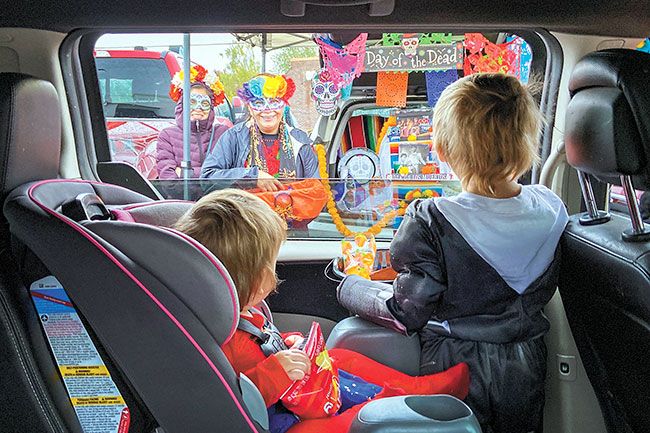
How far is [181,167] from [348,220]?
0.81 meters

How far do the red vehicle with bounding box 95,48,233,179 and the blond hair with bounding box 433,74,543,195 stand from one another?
1317 millimetres

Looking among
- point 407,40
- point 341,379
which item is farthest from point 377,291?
point 407,40

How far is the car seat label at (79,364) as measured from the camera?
1.24 meters

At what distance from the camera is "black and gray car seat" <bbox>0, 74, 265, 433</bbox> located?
1.16m

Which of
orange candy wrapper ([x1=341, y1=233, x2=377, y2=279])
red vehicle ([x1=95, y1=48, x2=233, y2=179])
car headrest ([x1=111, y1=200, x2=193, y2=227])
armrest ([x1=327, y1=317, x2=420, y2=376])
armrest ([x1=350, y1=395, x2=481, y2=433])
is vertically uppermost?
red vehicle ([x1=95, y1=48, x2=233, y2=179])

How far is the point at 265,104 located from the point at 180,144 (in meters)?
0.50

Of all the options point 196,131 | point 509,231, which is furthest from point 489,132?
point 196,131

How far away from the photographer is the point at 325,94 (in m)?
2.81

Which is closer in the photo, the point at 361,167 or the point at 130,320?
the point at 130,320

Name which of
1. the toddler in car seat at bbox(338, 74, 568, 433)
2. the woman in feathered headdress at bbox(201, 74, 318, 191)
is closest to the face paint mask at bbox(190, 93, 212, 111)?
the woman in feathered headdress at bbox(201, 74, 318, 191)

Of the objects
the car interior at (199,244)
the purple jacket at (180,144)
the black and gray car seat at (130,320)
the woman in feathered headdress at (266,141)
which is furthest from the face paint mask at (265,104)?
the black and gray car seat at (130,320)

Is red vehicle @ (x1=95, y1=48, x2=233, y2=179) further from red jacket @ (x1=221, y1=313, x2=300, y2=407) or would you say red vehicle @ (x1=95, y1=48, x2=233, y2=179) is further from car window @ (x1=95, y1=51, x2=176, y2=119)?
red jacket @ (x1=221, y1=313, x2=300, y2=407)

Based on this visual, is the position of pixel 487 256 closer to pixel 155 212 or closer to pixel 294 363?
pixel 294 363

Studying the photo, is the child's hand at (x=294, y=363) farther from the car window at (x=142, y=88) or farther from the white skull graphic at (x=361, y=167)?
the car window at (x=142, y=88)
